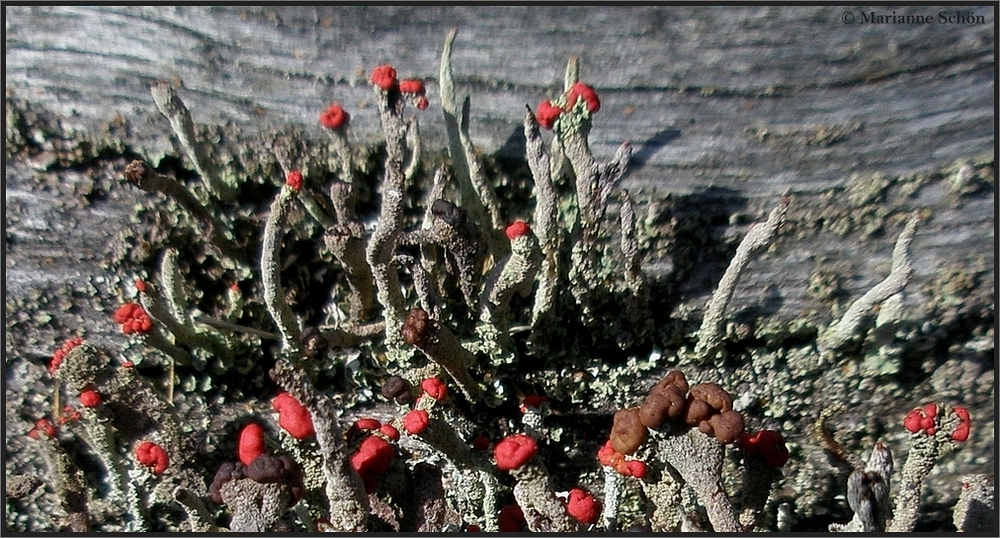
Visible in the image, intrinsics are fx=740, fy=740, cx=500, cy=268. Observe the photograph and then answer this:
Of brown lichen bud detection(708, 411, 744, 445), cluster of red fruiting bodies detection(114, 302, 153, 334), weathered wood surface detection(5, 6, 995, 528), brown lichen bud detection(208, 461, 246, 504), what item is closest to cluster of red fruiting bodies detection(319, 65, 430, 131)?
weathered wood surface detection(5, 6, 995, 528)

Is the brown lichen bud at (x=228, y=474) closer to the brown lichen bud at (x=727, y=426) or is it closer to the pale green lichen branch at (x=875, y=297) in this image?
the brown lichen bud at (x=727, y=426)

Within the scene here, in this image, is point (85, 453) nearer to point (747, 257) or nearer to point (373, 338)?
point (373, 338)

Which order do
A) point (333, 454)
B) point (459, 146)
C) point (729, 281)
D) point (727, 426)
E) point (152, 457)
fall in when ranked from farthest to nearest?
point (459, 146), point (729, 281), point (152, 457), point (333, 454), point (727, 426)

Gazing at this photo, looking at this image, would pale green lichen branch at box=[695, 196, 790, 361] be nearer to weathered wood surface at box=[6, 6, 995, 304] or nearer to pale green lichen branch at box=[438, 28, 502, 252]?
weathered wood surface at box=[6, 6, 995, 304]

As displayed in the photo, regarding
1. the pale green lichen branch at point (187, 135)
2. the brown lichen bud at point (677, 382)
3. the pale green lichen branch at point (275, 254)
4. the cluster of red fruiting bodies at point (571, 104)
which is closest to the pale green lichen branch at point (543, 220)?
the cluster of red fruiting bodies at point (571, 104)

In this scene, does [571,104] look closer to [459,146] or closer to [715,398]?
[459,146]

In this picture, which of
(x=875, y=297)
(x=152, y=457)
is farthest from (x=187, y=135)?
(x=875, y=297)
